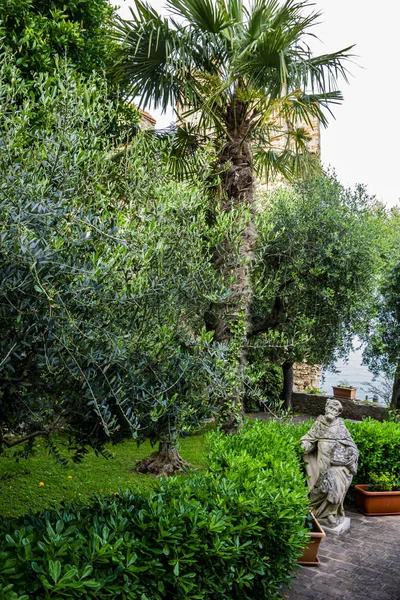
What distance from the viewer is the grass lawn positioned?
796 centimetres

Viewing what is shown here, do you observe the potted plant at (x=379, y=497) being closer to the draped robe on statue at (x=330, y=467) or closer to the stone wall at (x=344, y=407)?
the draped robe on statue at (x=330, y=467)

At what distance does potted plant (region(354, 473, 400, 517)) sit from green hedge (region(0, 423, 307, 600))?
3476mm

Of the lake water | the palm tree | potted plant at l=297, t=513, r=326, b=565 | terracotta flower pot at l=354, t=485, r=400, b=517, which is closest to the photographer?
potted plant at l=297, t=513, r=326, b=565

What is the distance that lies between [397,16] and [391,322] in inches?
480

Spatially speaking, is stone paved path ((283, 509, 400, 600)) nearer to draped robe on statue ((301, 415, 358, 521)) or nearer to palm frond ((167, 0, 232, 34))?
draped robe on statue ((301, 415, 358, 521))

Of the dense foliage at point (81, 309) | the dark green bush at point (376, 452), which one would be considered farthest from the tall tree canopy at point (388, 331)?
the dense foliage at point (81, 309)

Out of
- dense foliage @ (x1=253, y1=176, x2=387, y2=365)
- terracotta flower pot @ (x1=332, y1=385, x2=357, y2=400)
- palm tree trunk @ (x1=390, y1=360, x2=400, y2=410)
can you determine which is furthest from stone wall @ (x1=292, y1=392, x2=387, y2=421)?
dense foliage @ (x1=253, y1=176, x2=387, y2=365)

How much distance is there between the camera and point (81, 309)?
3594mm

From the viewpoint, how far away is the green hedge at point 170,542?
3.36 m

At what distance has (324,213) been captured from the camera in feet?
42.0

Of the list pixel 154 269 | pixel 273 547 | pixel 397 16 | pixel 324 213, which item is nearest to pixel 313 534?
pixel 273 547

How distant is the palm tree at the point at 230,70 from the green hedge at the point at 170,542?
6.96ft

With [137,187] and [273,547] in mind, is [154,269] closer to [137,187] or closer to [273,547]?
[137,187]

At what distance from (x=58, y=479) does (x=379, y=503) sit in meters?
5.32
